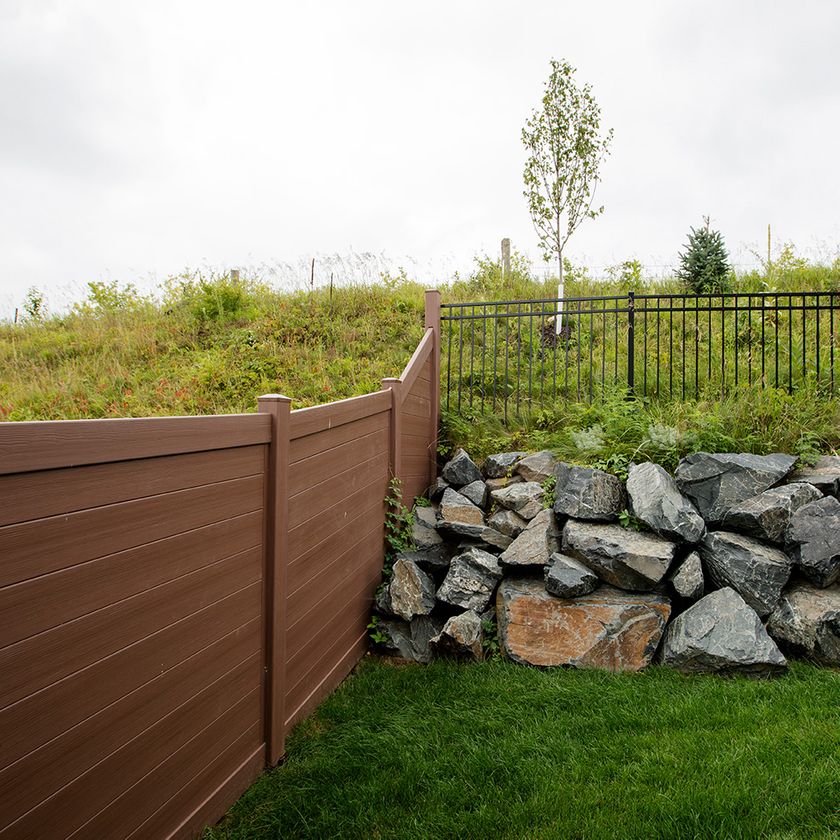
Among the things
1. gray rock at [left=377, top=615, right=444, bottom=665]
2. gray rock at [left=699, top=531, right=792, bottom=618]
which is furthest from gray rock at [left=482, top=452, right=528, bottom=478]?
gray rock at [left=699, top=531, right=792, bottom=618]

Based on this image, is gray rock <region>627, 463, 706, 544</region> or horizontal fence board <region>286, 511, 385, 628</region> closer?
horizontal fence board <region>286, 511, 385, 628</region>

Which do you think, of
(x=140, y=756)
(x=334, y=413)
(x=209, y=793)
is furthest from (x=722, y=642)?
(x=140, y=756)

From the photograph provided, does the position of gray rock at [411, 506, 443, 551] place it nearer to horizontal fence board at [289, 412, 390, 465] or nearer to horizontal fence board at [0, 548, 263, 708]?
horizontal fence board at [289, 412, 390, 465]

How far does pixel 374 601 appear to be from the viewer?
14.9 ft

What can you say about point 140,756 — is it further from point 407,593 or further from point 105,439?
point 407,593

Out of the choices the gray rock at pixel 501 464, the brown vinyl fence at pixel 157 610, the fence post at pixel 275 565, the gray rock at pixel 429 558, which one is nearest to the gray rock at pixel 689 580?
the gray rock at pixel 429 558

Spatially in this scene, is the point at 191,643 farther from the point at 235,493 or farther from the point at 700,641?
the point at 700,641

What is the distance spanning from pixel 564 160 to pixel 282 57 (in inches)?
176

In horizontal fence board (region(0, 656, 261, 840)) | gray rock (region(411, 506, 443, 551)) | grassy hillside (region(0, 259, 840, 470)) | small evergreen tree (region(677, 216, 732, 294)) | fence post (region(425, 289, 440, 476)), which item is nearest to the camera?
horizontal fence board (region(0, 656, 261, 840))

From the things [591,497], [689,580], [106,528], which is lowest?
[689,580]

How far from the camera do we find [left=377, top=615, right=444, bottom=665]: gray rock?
14.0 feet

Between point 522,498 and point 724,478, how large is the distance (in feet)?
5.09

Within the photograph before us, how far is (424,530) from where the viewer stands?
5.20 metres

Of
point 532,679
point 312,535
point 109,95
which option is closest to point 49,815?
point 312,535
